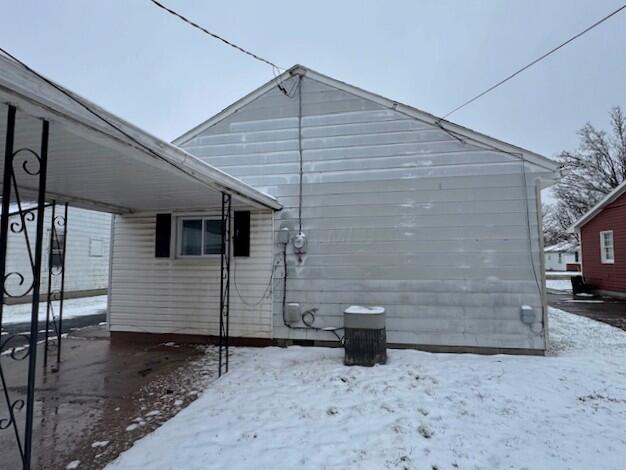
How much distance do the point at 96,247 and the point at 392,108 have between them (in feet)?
46.0

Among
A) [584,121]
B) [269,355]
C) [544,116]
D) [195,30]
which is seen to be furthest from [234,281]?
[544,116]

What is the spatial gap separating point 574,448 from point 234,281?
5.41m

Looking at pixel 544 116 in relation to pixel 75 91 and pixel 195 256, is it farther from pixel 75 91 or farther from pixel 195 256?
pixel 75 91

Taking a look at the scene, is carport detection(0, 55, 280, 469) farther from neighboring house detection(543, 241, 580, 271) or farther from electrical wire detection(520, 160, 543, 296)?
neighboring house detection(543, 241, 580, 271)

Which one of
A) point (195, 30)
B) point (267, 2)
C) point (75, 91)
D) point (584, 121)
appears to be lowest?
point (75, 91)

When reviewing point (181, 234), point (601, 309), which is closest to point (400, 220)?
point (181, 234)

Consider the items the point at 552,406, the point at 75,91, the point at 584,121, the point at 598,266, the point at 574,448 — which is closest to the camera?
the point at 75,91

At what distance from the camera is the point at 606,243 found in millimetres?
14867

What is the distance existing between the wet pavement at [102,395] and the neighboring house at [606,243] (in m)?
15.3

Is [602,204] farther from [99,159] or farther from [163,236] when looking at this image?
[99,159]

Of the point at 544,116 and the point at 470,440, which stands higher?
the point at 544,116

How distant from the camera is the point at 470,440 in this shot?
3.17 m

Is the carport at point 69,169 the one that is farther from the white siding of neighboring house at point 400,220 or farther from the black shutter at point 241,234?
the white siding of neighboring house at point 400,220

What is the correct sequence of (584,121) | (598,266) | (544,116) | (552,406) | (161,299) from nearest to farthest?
(552,406), (161,299), (598,266), (584,121), (544,116)
